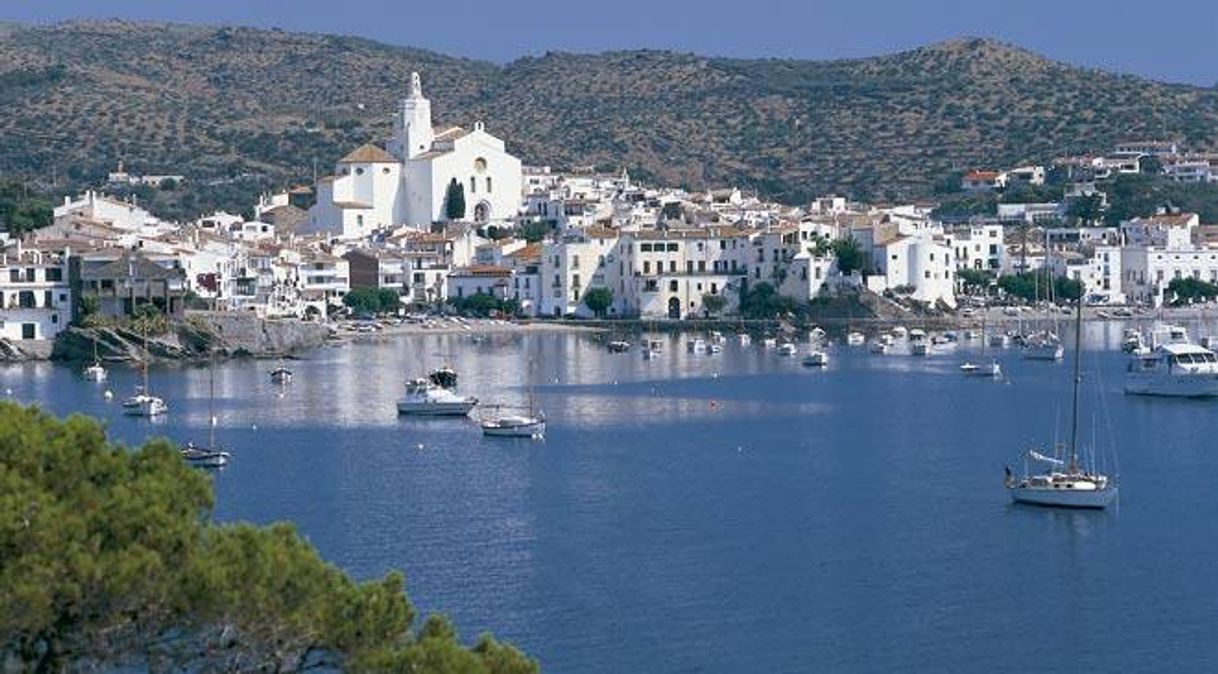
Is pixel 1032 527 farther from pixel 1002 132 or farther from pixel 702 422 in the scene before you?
pixel 1002 132

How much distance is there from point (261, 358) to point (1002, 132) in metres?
59.3

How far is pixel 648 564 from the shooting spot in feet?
81.1

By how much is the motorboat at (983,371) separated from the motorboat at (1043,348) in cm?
466

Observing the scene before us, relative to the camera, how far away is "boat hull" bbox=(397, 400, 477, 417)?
40.6 metres

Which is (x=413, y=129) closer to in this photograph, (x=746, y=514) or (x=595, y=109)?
(x=595, y=109)

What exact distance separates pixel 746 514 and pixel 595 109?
318 feet

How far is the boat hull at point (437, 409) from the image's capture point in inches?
1597

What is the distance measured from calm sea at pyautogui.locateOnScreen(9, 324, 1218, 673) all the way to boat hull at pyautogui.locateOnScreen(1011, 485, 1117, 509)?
0.20 metres

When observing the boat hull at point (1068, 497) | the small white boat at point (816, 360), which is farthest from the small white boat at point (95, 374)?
the boat hull at point (1068, 497)

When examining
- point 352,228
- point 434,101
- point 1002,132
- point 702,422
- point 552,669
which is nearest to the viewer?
point 552,669

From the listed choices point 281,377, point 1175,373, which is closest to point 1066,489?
point 1175,373

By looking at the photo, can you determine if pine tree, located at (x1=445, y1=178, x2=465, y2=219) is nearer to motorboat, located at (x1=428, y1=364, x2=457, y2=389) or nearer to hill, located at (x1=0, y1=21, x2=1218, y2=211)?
hill, located at (x1=0, y1=21, x2=1218, y2=211)

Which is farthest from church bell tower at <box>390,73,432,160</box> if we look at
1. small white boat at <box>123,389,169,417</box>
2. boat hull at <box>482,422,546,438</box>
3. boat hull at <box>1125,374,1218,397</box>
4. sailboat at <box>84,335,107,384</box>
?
boat hull at <box>482,422,546,438</box>

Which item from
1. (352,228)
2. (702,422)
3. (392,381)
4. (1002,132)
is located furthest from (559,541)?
(1002,132)
